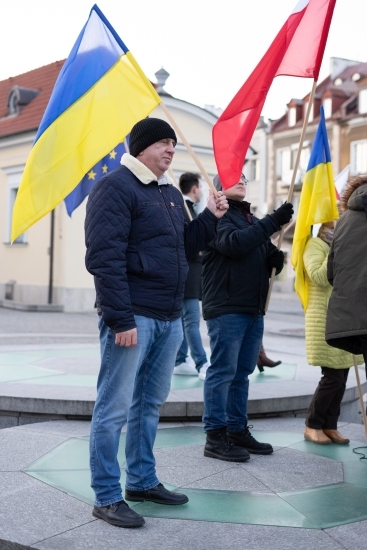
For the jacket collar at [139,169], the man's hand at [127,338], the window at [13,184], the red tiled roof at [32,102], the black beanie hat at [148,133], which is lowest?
the man's hand at [127,338]

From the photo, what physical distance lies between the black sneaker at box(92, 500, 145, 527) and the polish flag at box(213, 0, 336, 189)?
2.23 meters

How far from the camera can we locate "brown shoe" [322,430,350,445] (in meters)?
6.00

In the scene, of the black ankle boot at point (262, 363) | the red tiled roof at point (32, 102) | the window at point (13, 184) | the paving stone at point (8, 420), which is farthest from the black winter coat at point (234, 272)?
the window at point (13, 184)

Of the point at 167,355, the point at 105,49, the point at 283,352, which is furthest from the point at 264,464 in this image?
the point at 283,352

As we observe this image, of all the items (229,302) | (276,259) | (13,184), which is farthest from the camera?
(13,184)

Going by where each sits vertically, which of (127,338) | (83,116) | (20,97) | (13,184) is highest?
(20,97)

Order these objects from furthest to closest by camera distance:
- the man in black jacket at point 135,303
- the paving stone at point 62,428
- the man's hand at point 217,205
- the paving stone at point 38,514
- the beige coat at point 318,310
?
1. the paving stone at point 62,428
2. the beige coat at point 318,310
3. the man's hand at point 217,205
4. the man in black jacket at point 135,303
5. the paving stone at point 38,514

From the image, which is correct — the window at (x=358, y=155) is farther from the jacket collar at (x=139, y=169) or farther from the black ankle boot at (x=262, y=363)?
the jacket collar at (x=139, y=169)

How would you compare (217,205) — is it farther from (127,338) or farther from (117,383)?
(117,383)

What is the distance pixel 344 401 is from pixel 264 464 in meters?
2.43

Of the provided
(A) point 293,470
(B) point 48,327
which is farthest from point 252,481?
(B) point 48,327

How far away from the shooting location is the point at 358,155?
50.0 m

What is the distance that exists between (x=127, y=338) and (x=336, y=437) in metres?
2.64

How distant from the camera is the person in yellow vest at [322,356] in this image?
5.88 meters
